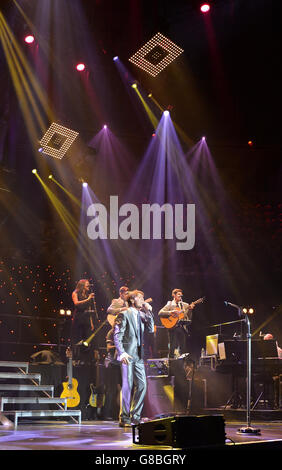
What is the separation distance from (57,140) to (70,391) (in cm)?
620

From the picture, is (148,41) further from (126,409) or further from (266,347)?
(126,409)

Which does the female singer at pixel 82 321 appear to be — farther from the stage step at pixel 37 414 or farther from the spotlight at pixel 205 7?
the spotlight at pixel 205 7

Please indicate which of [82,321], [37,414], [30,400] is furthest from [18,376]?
[82,321]

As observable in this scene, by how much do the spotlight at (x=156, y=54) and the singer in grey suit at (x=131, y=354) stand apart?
5.50 m

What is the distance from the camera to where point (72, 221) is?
50.2 ft

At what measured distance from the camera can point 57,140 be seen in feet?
43.5

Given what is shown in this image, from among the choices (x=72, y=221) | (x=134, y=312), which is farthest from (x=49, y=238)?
(x=134, y=312)

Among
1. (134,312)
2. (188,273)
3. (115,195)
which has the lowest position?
(134,312)

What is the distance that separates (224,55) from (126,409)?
860 cm

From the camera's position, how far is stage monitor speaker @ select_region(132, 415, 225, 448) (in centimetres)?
429

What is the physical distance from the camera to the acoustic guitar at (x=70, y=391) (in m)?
9.98

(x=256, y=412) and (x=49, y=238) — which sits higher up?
(x=49, y=238)

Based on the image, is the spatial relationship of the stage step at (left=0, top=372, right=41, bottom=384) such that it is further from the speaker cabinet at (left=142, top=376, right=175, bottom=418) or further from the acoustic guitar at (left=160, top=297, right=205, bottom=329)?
the acoustic guitar at (left=160, top=297, right=205, bottom=329)
